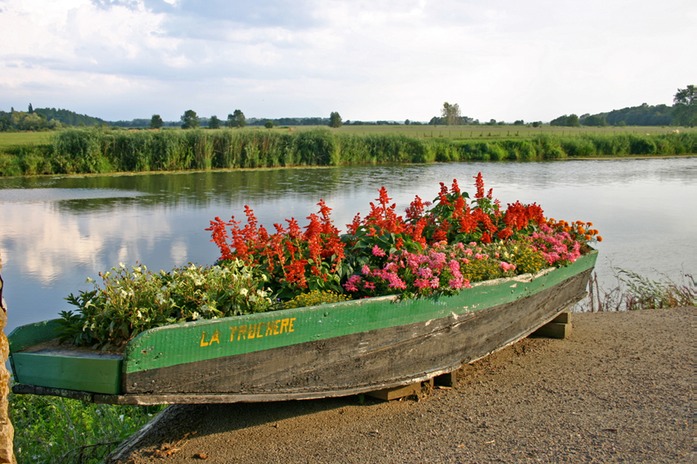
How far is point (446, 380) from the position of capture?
17.6ft

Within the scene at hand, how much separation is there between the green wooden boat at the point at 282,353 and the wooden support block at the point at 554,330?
1.39 m

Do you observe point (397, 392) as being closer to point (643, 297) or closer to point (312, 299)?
point (312, 299)

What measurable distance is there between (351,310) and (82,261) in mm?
8989

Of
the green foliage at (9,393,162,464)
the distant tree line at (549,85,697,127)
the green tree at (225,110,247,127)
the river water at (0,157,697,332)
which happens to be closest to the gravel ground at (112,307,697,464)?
the green foliage at (9,393,162,464)

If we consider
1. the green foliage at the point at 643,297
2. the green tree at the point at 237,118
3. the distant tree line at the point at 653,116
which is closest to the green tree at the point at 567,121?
the distant tree line at the point at 653,116

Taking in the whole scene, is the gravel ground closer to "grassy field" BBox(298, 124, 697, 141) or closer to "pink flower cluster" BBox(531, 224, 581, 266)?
"pink flower cluster" BBox(531, 224, 581, 266)

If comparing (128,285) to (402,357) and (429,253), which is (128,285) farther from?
(429,253)

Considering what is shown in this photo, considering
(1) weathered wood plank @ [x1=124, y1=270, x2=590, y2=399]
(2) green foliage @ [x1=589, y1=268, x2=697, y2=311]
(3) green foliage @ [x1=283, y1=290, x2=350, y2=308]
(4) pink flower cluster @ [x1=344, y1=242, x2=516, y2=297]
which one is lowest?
(2) green foliage @ [x1=589, y1=268, x2=697, y2=311]

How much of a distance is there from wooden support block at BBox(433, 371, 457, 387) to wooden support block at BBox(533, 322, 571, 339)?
191 cm

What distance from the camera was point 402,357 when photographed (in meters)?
4.86

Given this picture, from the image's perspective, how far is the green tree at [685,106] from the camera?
80.6 m

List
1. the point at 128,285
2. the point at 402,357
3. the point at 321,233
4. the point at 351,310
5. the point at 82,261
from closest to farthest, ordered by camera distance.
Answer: the point at 128,285
the point at 351,310
the point at 402,357
the point at 321,233
the point at 82,261

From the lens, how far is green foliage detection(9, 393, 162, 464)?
15.5 ft

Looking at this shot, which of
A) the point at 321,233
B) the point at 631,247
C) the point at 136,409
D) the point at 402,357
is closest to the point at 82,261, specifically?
the point at 136,409
